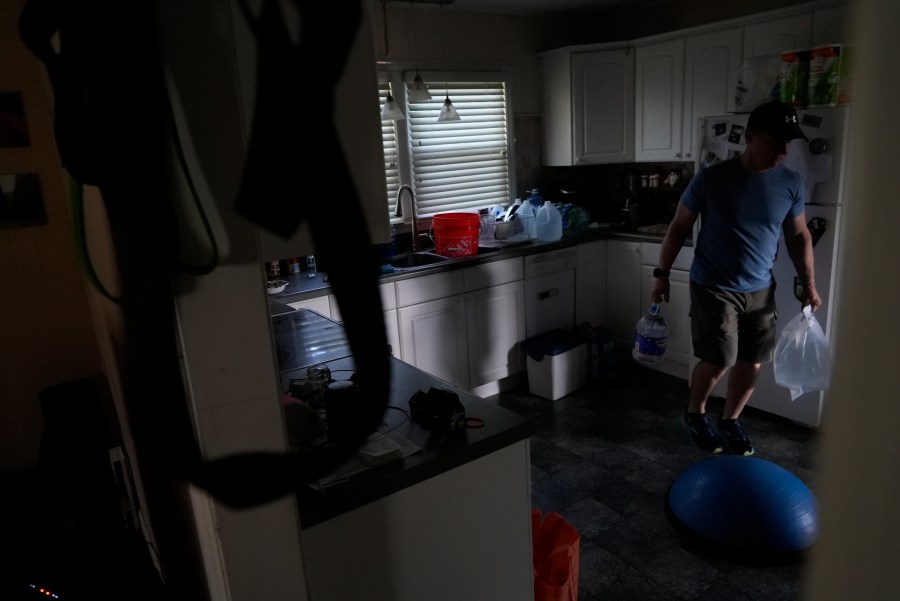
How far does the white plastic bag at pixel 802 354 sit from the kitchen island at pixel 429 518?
6.30 feet

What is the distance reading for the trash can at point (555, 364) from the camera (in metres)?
3.74

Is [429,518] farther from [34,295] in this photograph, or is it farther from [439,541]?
[34,295]

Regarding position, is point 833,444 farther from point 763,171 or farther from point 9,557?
point 763,171

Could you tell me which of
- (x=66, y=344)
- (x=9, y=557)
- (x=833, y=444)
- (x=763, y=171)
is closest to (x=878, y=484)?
(x=833, y=444)

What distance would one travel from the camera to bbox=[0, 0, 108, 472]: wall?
2072mm

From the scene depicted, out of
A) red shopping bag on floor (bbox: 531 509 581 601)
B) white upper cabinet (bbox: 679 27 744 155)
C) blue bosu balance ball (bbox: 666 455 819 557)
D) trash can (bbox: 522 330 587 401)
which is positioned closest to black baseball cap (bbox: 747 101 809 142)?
white upper cabinet (bbox: 679 27 744 155)

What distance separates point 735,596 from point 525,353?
200cm

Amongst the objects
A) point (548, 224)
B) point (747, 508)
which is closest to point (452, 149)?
point (548, 224)

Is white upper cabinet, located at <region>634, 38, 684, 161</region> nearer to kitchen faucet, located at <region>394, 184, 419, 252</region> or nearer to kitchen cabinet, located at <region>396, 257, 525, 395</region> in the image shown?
kitchen cabinet, located at <region>396, 257, 525, 395</region>

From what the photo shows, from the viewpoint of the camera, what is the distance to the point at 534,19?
4363 mm

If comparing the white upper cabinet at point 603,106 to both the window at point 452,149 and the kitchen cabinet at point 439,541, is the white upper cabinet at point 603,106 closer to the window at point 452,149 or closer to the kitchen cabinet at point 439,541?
the window at point 452,149

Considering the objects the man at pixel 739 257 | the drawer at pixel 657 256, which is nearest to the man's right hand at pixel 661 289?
the man at pixel 739 257

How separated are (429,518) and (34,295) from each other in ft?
5.53

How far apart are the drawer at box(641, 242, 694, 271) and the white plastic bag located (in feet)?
2.79
